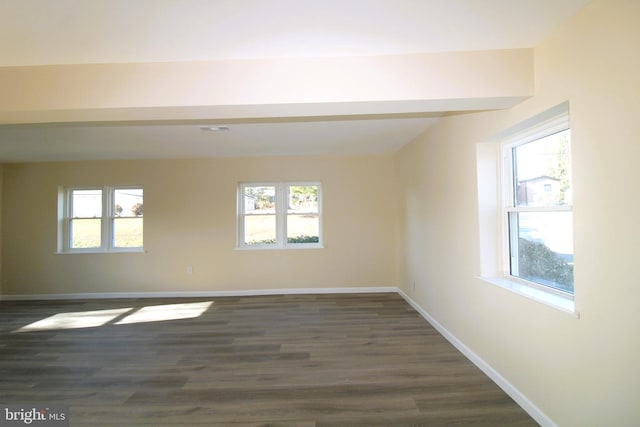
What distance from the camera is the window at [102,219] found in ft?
17.1

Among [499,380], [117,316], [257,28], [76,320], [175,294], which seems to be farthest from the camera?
[175,294]

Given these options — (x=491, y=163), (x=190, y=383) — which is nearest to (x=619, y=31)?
(x=491, y=163)

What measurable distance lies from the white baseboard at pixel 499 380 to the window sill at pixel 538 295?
705 mm

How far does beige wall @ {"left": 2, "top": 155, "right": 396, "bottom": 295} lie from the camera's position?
201 inches

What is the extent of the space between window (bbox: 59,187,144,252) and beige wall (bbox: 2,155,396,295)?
17cm

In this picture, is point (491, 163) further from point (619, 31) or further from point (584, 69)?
point (619, 31)

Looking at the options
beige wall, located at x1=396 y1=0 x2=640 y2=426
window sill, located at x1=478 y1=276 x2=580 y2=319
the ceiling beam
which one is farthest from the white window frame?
the ceiling beam

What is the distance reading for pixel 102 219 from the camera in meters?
5.23

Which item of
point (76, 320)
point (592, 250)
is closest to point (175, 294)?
point (76, 320)

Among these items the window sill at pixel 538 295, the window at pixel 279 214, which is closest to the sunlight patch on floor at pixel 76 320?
the window at pixel 279 214

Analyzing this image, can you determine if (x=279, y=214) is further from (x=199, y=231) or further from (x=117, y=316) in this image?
(x=117, y=316)

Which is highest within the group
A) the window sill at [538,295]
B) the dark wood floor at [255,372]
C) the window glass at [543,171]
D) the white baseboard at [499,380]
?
the window glass at [543,171]

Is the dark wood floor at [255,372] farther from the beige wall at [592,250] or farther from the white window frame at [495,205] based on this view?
the white window frame at [495,205]

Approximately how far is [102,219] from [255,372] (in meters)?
4.46
